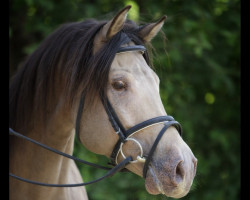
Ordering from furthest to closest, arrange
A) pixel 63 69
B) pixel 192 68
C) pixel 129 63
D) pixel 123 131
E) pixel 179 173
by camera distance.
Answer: pixel 192 68, pixel 63 69, pixel 129 63, pixel 123 131, pixel 179 173

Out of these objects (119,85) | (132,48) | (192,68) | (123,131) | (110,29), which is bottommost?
(192,68)

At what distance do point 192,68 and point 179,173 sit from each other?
282cm

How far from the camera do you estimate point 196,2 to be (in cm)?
379

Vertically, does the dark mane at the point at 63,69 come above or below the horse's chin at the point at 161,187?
above

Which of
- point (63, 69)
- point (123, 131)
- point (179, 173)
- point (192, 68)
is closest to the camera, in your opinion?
point (179, 173)

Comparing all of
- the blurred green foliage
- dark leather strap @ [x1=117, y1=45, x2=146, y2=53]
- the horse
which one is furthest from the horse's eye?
the blurred green foliage

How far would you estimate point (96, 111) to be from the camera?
5.29ft

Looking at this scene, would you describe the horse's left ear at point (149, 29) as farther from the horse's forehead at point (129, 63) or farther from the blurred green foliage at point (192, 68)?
the blurred green foliage at point (192, 68)

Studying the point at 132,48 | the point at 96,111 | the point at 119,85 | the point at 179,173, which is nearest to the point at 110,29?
the point at 132,48

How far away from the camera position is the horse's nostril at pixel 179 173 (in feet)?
4.57

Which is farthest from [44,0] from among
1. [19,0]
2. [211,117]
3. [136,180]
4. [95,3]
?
[211,117]

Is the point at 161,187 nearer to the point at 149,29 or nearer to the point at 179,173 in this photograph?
the point at 179,173

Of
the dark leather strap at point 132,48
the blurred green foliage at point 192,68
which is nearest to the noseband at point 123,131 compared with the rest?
the dark leather strap at point 132,48

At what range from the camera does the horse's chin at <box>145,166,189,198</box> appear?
1.41 meters
